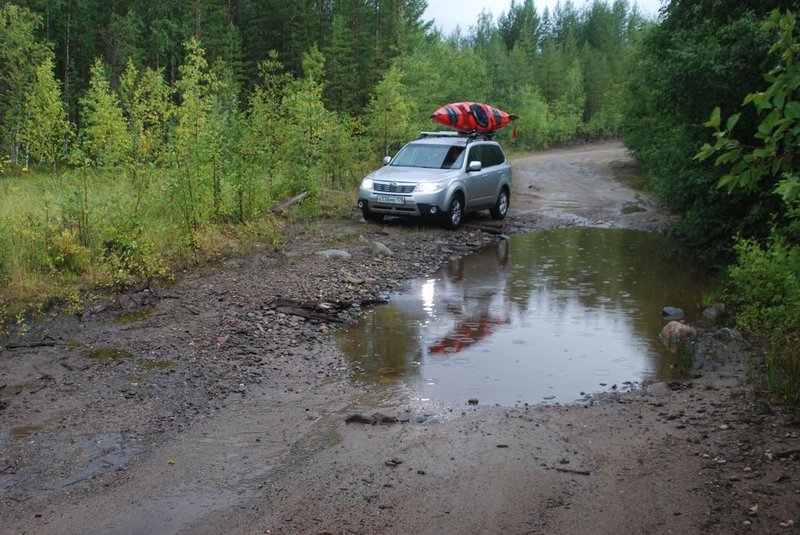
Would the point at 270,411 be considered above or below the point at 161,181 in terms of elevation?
below

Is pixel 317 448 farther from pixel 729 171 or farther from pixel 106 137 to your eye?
pixel 106 137

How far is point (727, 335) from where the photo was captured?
836 centimetres

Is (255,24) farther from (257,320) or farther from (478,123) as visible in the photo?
(257,320)

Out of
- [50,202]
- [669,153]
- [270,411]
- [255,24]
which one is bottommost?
[270,411]

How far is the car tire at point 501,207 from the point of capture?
18484 mm

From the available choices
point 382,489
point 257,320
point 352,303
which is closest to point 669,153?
point 352,303

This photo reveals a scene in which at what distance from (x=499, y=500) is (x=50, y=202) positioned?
28.1 ft

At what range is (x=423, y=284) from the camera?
463 inches

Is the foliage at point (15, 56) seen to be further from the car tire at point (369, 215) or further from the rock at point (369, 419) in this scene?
the rock at point (369, 419)

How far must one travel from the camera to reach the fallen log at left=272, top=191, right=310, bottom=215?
15.6 meters

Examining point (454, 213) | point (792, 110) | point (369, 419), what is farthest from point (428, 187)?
point (792, 110)

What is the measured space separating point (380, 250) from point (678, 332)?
6052 millimetres

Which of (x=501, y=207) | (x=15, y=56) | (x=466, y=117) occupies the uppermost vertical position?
(x=15, y=56)

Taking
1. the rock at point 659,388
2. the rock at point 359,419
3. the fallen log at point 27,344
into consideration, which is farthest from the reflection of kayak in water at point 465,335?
the fallen log at point 27,344
